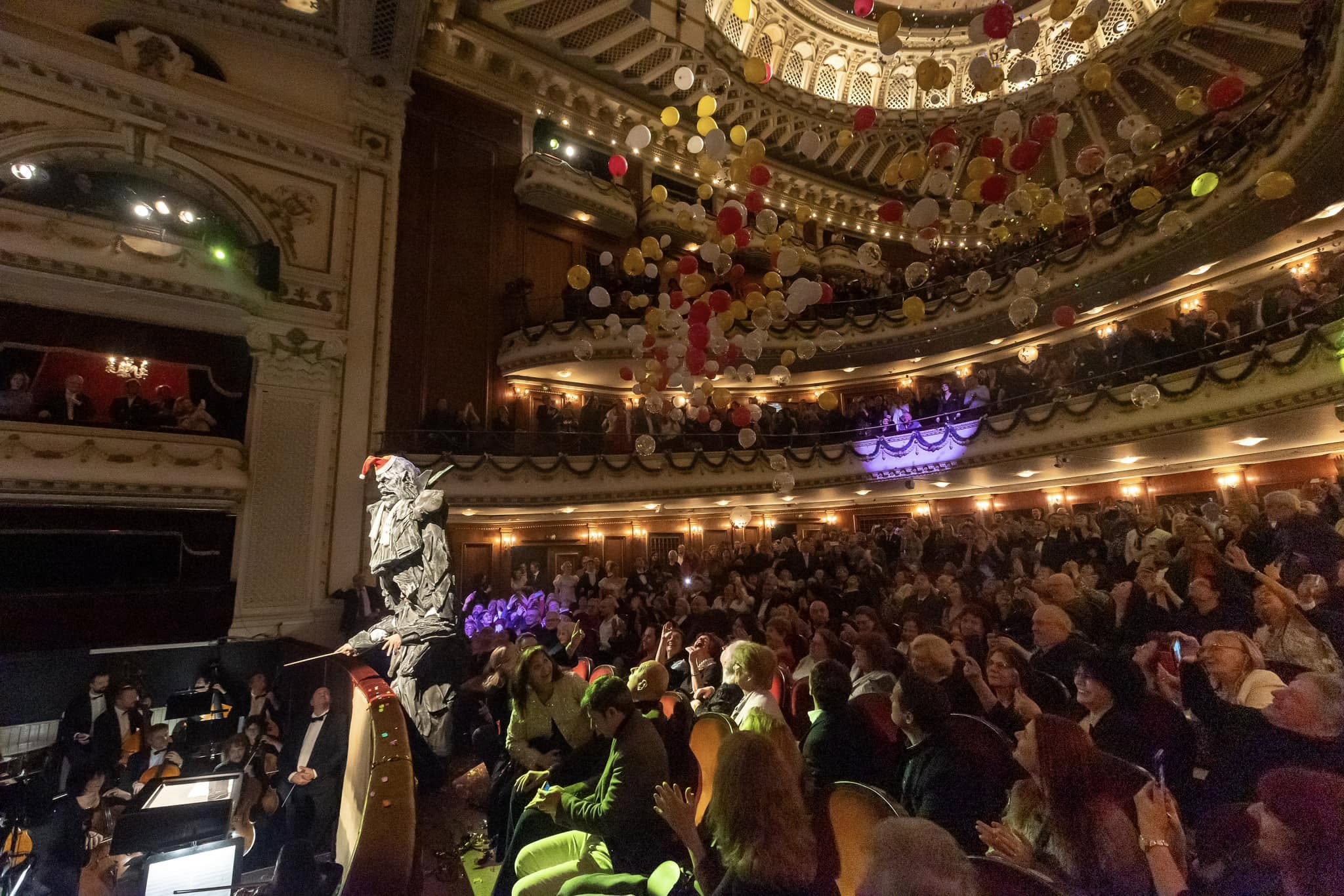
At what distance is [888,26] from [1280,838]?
211 inches

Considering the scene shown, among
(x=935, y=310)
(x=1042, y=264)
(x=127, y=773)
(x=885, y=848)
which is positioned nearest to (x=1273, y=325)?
(x=1042, y=264)

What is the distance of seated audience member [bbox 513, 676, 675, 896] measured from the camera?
2.23 m

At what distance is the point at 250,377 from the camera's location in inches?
368

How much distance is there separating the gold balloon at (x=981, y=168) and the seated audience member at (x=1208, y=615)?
367 centimetres

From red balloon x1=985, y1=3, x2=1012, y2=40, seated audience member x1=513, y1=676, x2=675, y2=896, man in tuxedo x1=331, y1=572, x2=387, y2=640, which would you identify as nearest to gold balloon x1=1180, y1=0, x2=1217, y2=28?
red balloon x1=985, y1=3, x2=1012, y2=40

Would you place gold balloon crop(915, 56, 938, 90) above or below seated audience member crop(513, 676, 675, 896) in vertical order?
above

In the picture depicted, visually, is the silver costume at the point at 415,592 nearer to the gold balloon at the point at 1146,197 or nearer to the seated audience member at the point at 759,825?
the seated audience member at the point at 759,825

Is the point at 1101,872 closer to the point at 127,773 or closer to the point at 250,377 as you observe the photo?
the point at 127,773

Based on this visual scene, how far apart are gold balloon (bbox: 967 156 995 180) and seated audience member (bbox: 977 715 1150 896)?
500 centimetres

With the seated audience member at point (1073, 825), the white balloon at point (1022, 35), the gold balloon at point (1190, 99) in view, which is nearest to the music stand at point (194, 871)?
the seated audience member at point (1073, 825)

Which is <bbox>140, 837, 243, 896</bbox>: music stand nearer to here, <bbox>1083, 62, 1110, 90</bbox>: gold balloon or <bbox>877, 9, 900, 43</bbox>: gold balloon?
<bbox>877, 9, 900, 43</bbox>: gold balloon

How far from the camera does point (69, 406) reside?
7.77 metres

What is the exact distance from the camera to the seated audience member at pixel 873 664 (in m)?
2.93

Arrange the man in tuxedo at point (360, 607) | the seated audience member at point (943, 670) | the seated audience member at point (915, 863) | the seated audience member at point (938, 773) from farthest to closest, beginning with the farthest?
the man in tuxedo at point (360, 607)
the seated audience member at point (943, 670)
the seated audience member at point (938, 773)
the seated audience member at point (915, 863)
